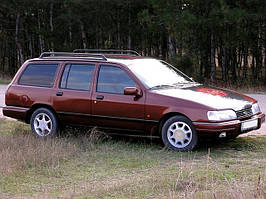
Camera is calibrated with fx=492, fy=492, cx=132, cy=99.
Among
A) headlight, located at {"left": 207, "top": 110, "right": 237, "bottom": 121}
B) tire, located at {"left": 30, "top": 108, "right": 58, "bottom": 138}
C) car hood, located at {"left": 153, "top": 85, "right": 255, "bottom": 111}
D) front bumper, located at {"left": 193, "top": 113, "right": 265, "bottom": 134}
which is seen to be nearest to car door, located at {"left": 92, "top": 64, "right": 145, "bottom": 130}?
car hood, located at {"left": 153, "top": 85, "right": 255, "bottom": 111}

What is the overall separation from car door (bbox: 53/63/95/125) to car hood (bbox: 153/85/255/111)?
143cm

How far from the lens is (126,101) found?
338 inches

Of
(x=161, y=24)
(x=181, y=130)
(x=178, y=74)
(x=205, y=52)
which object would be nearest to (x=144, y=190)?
(x=181, y=130)

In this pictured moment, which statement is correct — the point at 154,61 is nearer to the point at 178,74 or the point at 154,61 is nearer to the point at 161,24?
the point at 178,74

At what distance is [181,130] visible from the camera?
808cm

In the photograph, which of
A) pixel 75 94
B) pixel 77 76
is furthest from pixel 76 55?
pixel 75 94

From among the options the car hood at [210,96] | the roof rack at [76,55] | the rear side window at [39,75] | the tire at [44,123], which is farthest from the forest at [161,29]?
the tire at [44,123]

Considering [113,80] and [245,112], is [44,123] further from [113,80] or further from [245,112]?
[245,112]

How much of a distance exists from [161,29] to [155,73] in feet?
55.6

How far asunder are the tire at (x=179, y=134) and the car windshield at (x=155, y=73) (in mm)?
825

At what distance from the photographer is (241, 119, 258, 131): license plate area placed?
26.4 ft

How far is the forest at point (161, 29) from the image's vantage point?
76.1 feet

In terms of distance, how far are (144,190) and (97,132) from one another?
3488mm

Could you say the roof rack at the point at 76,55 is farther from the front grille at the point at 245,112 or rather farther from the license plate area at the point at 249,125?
the license plate area at the point at 249,125
